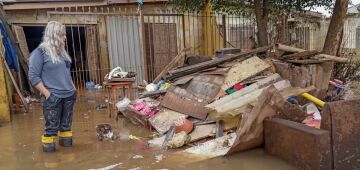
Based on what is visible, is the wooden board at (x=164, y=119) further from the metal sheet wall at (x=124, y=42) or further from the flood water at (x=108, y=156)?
the metal sheet wall at (x=124, y=42)

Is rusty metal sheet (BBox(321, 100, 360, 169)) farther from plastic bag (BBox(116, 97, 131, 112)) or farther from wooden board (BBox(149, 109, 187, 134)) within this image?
plastic bag (BBox(116, 97, 131, 112))

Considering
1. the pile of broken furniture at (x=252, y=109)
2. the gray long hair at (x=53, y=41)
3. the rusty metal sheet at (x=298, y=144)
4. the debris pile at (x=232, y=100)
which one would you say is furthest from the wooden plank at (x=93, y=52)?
the rusty metal sheet at (x=298, y=144)

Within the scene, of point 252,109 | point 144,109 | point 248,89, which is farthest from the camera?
point 144,109

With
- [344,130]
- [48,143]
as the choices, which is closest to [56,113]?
[48,143]

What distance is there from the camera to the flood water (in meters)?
4.52

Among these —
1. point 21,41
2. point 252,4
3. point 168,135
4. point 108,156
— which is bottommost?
point 108,156

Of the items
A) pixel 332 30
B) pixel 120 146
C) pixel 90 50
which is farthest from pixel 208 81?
pixel 90 50

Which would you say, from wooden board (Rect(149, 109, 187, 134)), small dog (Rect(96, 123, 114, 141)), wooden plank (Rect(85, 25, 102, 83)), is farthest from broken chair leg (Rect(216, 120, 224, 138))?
wooden plank (Rect(85, 25, 102, 83))

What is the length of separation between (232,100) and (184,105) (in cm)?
98

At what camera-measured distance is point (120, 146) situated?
5.41 m

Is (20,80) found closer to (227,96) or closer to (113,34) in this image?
(113,34)

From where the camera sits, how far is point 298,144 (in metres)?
4.29

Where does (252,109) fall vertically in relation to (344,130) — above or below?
above

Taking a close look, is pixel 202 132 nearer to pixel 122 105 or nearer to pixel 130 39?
pixel 122 105
